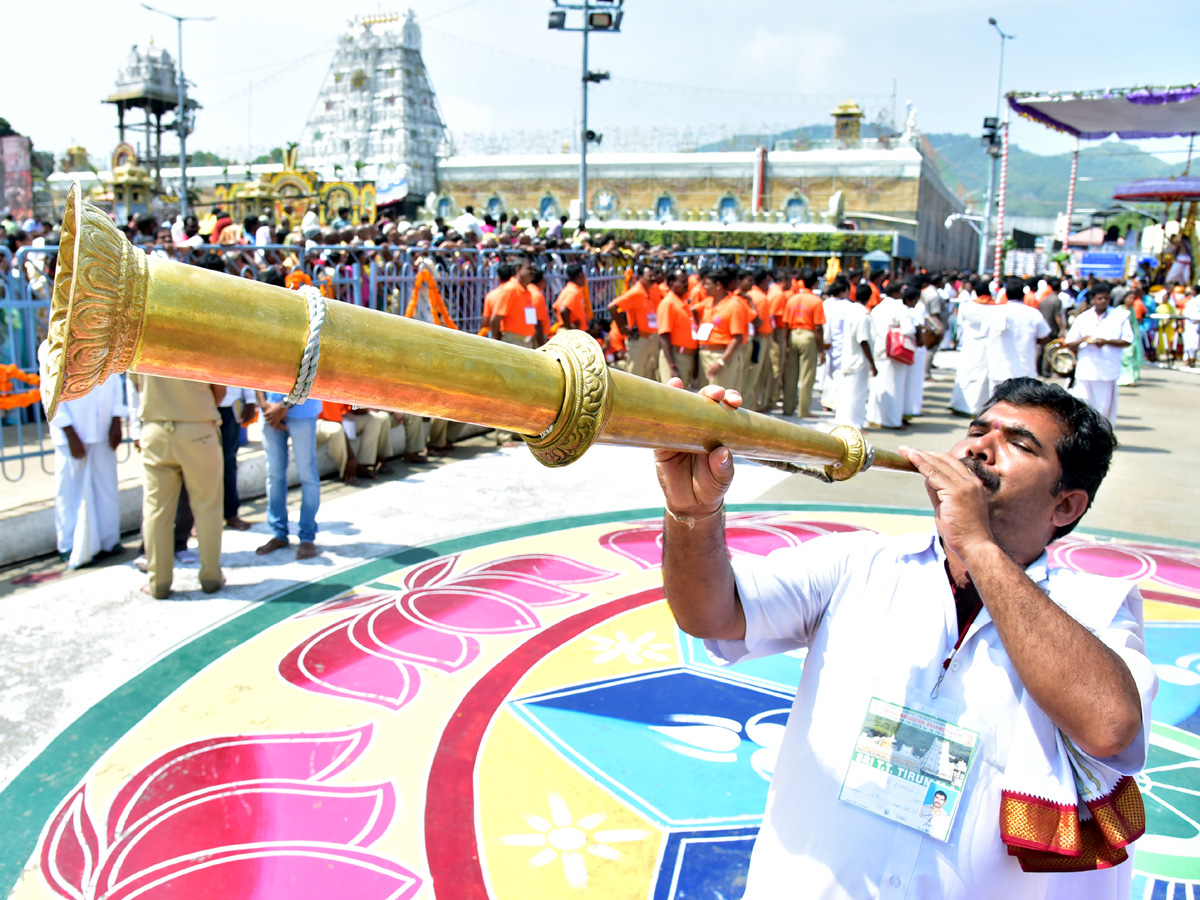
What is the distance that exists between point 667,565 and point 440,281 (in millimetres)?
7505

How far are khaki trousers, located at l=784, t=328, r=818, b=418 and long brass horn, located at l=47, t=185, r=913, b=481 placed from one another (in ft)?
31.8

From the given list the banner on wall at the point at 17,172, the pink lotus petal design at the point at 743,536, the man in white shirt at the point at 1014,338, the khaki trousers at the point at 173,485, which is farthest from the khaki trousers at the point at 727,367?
the banner on wall at the point at 17,172

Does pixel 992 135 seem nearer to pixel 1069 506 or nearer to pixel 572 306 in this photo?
pixel 572 306

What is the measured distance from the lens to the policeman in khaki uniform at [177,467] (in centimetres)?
421

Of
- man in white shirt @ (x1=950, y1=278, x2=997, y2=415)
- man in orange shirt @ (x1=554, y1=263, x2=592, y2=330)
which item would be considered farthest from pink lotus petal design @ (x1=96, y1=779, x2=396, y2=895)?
man in white shirt @ (x1=950, y1=278, x2=997, y2=415)

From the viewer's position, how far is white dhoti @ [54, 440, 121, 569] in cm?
484

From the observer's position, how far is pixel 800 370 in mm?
10758

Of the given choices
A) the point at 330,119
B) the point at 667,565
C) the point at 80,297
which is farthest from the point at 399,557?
the point at 330,119

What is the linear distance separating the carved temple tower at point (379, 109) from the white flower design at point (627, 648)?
51.3m

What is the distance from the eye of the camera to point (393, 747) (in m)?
3.07

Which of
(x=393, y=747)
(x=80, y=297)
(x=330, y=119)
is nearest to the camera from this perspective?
(x=80, y=297)

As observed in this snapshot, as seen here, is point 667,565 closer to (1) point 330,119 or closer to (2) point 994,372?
(2) point 994,372

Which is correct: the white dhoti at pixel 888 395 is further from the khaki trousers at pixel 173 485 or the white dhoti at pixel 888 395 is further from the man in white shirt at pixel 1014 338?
the khaki trousers at pixel 173 485

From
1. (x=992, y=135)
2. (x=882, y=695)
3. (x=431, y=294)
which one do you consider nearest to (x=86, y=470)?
(x=431, y=294)
